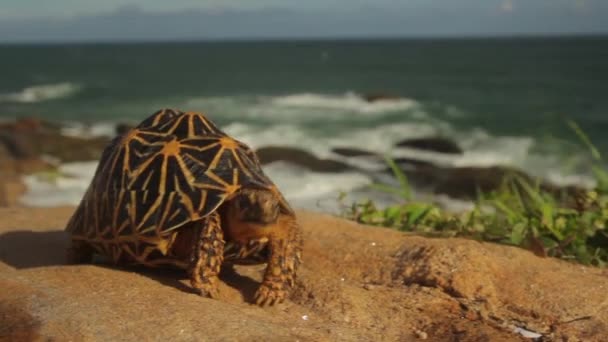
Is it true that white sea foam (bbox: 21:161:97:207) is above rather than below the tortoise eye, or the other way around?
below

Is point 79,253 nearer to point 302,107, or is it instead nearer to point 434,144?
point 434,144

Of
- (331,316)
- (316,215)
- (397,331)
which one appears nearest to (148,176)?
(331,316)

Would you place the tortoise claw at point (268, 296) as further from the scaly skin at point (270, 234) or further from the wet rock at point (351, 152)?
the wet rock at point (351, 152)

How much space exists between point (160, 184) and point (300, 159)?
8.71 meters

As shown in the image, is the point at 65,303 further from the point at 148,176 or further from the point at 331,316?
the point at 331,316

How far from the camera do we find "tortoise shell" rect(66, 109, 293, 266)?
8.65 ft

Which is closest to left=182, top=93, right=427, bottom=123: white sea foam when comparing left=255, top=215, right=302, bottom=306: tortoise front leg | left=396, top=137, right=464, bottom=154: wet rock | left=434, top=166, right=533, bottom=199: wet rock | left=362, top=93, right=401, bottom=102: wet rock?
left=362, top=93, right=401, bottom=102: wet rock

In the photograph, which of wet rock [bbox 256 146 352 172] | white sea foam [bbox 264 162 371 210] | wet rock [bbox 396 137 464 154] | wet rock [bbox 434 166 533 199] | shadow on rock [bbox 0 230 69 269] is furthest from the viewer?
wet rock [bbox 396 137 464 154]

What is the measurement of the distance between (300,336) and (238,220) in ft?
1.71

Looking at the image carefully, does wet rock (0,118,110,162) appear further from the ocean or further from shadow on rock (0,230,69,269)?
shadow on rock (0,230,69,269)

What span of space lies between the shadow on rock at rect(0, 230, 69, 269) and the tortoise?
42 cm

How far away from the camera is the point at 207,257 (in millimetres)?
2568

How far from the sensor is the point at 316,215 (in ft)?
13.3

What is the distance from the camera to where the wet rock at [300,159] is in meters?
10.9
